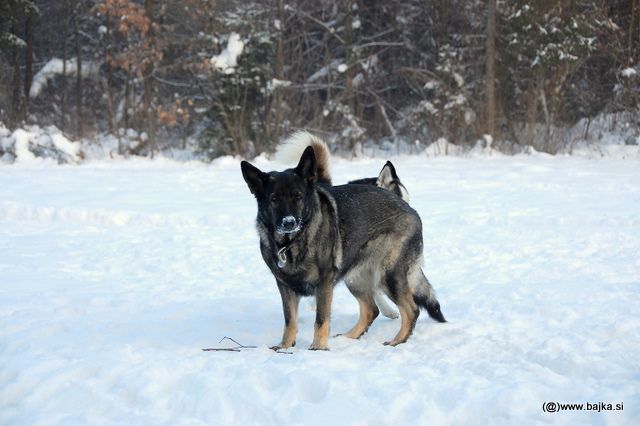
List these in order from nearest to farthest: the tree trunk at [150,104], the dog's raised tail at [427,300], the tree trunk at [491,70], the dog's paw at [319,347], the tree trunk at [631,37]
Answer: the dog's paw at [319,347] → the dog's raised tail at [427,300] → the tree trunk at [491,70] → the tree trunk at [631,37] → the tree trunk at [150,104]

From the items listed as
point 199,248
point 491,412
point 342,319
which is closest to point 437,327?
point 342,319

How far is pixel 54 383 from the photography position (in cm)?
407

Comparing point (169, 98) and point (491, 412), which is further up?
point (169, 98)

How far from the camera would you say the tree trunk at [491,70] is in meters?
22.3

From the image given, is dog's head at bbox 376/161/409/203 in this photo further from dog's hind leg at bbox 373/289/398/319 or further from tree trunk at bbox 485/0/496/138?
tree trunk at bbox 485/0/496/138

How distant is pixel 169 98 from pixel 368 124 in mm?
9557

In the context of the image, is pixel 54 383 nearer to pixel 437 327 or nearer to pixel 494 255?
pixel 437 327

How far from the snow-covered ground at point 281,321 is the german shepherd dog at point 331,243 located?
28 cm

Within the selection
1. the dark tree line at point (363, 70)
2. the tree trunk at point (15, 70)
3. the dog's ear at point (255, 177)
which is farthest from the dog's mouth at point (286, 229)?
the tree trunk at point (15, 70)

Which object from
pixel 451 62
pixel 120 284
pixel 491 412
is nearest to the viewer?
pixel 491 412

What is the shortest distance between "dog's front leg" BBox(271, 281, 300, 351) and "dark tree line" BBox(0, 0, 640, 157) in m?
17.0

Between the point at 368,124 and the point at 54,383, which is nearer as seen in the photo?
the point at 54,383

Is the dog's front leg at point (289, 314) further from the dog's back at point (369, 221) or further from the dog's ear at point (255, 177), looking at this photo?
the dog's ear at point (255, 177)

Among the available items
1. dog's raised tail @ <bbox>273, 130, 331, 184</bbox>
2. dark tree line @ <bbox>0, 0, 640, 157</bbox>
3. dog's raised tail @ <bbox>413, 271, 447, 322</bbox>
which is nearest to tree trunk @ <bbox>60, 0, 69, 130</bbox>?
dark tree line @ <bbox>0, 0, 640, 157</bbox>
